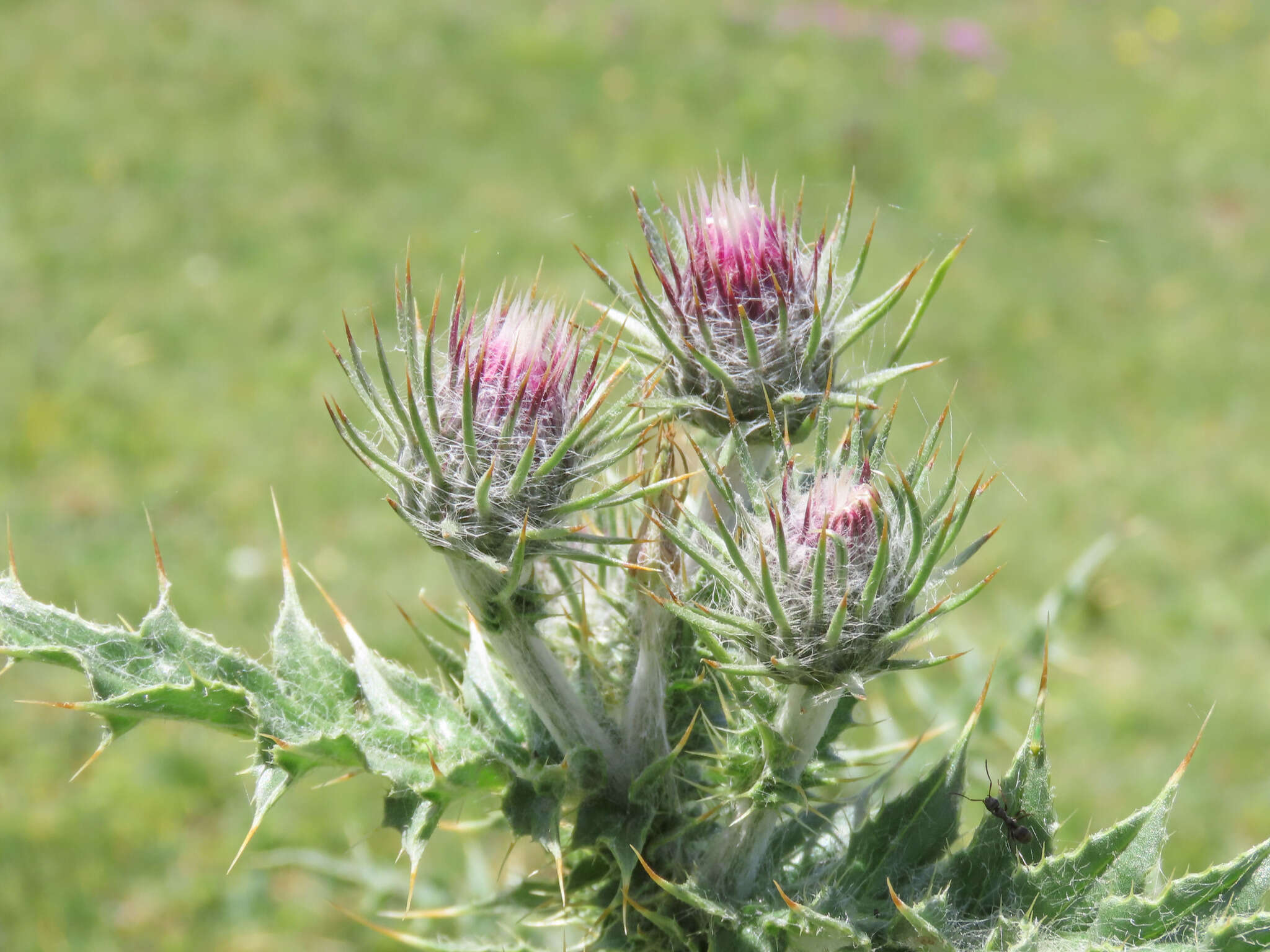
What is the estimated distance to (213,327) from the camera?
7.36m

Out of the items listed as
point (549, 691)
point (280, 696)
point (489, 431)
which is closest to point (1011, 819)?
point (549, 691)

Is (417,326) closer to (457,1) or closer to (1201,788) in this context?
(1201,788)

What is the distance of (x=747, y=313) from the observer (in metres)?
1.59

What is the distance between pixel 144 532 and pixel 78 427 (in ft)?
2.99

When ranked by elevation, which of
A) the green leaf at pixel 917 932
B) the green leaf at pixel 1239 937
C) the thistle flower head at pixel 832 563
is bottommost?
the green leaf at pixel 1239 937

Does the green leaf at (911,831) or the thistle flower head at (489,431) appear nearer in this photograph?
the thistle flower head at (489,431)

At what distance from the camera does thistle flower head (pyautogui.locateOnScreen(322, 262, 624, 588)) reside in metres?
1.44

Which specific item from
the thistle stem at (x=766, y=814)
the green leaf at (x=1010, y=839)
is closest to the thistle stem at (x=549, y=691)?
the thistle stem at (x=766, y=814)

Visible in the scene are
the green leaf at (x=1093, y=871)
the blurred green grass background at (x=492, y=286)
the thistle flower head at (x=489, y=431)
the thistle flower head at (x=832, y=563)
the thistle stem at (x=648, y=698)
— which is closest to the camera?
the thistle flower head at (x=832, y=563)

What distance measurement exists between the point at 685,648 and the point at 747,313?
1.77 ft

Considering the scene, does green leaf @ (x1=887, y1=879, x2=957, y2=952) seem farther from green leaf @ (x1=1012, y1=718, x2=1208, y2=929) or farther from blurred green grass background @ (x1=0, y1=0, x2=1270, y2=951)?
blurred green grass background @ (x1=0, y1=0, x2=1270, y2=951)

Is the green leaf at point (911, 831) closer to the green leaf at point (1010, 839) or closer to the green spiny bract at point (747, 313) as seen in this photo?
the green leaf at point (1010, 839)

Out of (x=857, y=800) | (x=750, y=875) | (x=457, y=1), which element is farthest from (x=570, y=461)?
(x=457, y=1)

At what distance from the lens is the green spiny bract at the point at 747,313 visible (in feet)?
5.10
